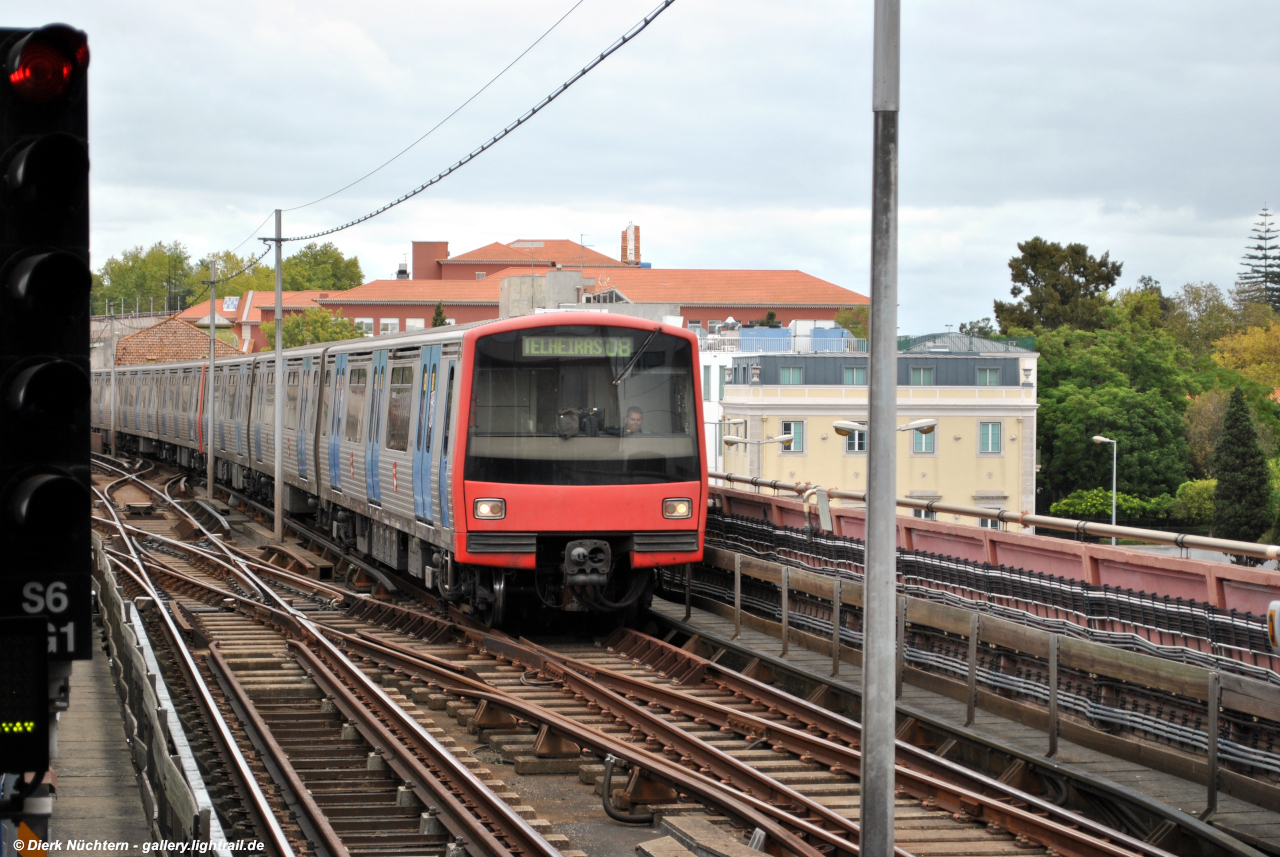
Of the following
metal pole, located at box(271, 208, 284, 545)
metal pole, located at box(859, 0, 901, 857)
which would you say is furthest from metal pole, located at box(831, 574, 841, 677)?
metal pole, located at box(271, 208, 284, 545)

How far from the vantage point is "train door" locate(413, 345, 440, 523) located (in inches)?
619

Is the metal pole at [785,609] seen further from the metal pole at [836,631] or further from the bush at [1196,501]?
the bush at [1196,501]

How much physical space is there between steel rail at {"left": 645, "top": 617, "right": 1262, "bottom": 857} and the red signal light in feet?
21.7

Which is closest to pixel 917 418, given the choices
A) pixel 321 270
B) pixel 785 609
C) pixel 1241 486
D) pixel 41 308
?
pixel 1241 486

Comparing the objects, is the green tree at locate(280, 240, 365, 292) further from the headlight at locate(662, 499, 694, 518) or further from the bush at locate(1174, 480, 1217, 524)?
the headlight at locate(662, 499, 694, 518)

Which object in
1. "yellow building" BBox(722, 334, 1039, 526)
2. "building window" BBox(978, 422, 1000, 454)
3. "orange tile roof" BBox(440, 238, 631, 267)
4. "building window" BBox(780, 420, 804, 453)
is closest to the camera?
"yellow building" BBox(722, 334, 1039, 526)

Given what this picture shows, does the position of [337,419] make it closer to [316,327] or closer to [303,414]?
[303,414]

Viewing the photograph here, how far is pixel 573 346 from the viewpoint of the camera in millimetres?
14508

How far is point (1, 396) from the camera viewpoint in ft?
13.4

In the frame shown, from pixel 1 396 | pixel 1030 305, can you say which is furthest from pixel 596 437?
pixel 1030 305

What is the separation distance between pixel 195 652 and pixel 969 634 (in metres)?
8.21

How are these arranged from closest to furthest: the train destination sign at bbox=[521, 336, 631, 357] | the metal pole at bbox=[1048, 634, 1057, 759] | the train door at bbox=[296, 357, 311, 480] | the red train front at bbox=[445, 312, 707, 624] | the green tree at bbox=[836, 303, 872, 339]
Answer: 1. the metal pole at bbox=[1048, 634, 1057, 759]
2. the red train front at bbox=[445, 312, 707, 624]
3. the train destination sign at bbox=[521, 336, 631, 357]
4. the train door at bbox=[296, 357, 311, 480]
5. the green tree at bbox=[836, 303, 872, 339]

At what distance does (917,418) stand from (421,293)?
220ft

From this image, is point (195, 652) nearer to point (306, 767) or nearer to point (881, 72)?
point (306, 767)
